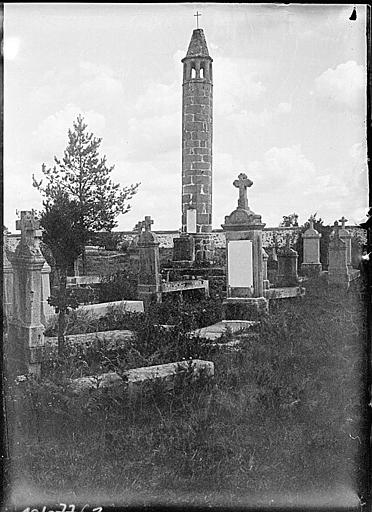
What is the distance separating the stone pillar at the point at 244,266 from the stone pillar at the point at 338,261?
234mm

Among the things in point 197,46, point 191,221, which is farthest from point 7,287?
point 197,46

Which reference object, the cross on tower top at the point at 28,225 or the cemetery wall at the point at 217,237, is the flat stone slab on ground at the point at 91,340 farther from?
the cross on tower top at the point at 28,225

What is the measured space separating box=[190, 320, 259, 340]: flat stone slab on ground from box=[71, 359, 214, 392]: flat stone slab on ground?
0.29 ft

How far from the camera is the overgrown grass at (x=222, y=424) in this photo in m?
2.10

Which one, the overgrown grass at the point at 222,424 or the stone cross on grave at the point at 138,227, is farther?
the stone cross on grave at the point at 138,227

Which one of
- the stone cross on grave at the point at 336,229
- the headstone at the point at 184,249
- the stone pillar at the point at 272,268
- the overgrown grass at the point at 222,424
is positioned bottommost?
the overgrown grass at the point at 222,424

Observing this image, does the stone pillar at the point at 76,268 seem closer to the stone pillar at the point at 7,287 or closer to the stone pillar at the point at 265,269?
the stone pillar at the point at 7,287

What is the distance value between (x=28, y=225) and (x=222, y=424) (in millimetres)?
910

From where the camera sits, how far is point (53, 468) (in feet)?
6.97

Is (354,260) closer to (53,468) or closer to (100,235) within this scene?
(100,235)

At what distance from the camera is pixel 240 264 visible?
7.41 feet

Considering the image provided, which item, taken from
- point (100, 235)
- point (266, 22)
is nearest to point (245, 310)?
point (100, 235)

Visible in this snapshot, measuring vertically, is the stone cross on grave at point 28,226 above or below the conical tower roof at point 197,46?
below

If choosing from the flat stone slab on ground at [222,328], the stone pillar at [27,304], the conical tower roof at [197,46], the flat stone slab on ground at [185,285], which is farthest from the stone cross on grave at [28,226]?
the conical tower roof at [197,46]
